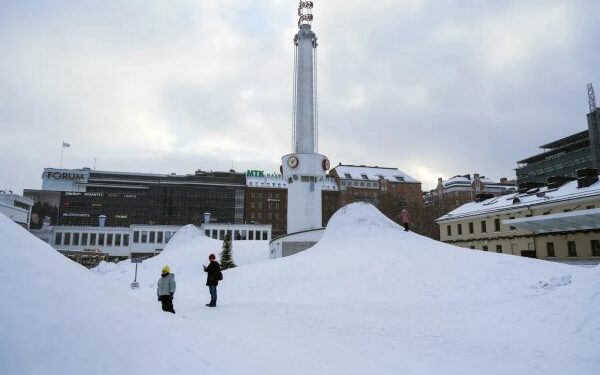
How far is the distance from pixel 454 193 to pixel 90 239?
8646cm

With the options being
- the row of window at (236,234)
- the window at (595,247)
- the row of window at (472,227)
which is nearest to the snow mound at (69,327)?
the window at (595,247)

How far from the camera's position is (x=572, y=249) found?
4184cm

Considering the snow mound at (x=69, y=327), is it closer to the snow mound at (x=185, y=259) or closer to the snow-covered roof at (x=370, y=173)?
the snow mound at (x=185, y=259)

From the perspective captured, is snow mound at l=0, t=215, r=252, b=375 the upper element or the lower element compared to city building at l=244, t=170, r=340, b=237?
lower

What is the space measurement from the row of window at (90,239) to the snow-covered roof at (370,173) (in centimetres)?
6360

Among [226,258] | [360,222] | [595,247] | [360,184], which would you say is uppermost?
[360,184]

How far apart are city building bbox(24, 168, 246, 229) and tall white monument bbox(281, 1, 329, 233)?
2697 inches

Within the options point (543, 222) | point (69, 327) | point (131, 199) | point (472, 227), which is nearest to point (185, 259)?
point (472, 227)

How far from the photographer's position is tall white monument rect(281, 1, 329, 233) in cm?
4953

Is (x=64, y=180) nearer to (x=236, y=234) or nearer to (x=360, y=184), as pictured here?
(x=236, y=234)

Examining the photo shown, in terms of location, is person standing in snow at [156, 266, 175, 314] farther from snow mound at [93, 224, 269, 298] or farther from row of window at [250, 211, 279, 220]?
row of window at [250, 211, 279, 220]

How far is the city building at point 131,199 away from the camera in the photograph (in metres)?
115

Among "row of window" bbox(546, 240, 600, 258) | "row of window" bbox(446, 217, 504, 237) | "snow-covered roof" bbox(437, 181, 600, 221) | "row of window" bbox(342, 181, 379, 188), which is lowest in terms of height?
"row of window" bbox(546, 240, 600, 258)

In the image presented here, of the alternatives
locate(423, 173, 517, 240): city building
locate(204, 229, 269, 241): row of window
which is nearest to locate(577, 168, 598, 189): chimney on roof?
locate(204, 229, 269, 241): row of window
